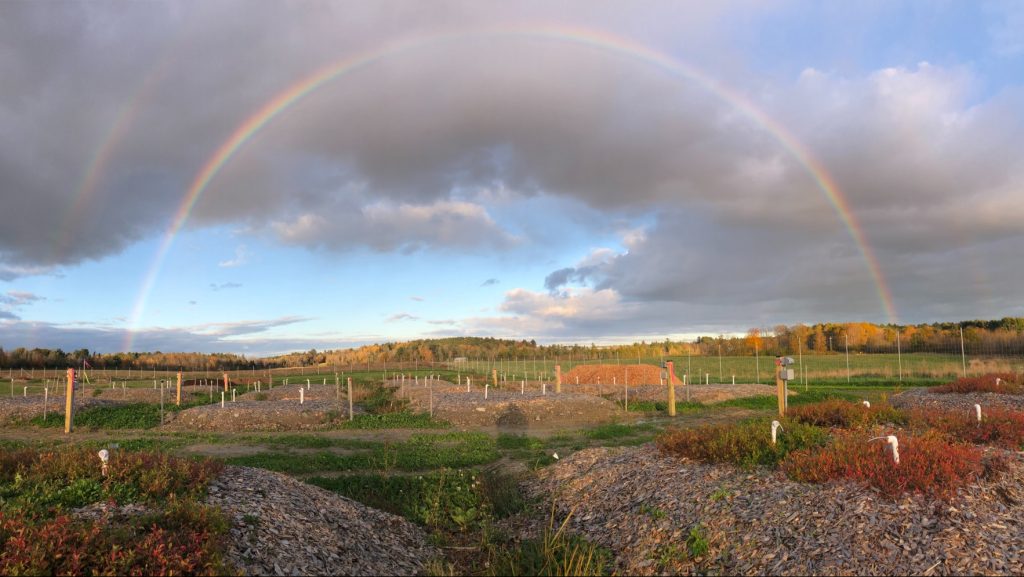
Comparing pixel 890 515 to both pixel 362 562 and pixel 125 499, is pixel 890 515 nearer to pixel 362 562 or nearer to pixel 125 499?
pixel 362 562

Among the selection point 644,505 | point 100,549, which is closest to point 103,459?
point 100,549

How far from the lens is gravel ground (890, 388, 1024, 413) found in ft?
64.9

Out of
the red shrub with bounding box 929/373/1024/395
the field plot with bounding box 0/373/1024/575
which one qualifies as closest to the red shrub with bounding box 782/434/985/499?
the field plot with bounding box 0/373/1024/575

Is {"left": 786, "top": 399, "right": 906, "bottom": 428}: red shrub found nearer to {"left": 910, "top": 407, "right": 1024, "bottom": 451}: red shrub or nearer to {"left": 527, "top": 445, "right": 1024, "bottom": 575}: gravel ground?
{"left": 910, "top": 407, "right": 1024, "bottom": 451}: red shrub

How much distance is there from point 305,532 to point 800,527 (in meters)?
5.58

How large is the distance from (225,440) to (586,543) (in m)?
15.1

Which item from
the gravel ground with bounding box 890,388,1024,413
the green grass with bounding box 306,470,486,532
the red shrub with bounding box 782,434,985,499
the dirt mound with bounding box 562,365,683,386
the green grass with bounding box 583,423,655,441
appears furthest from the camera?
the dirt mound with bounding box 562,365,683,386

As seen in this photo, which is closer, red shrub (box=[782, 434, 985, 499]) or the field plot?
the field plot

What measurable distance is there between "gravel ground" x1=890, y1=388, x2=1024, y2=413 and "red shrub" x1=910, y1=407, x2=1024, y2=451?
831 cm

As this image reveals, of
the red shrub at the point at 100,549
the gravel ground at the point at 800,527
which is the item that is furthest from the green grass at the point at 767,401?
the red shrub at the point at 100,549

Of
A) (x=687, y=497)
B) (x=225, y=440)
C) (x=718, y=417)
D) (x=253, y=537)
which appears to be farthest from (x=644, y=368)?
(x=253, y=537)

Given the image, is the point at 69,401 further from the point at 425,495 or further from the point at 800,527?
the point at 800,527

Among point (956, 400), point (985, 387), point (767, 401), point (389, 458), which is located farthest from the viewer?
point (767, 401)

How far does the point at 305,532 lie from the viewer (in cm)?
707
